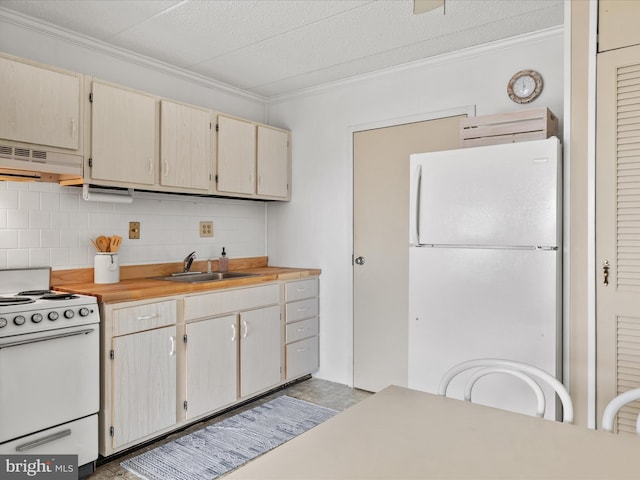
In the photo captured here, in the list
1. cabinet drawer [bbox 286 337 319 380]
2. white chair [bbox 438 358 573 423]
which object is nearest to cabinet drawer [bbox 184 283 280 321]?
cabinet drawer [bbox 286 337 319 380]

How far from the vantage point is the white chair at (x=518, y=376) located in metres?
1.40

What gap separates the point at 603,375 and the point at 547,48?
1.99 metres

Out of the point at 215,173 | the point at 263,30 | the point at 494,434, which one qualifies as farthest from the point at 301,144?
the point at 494,434

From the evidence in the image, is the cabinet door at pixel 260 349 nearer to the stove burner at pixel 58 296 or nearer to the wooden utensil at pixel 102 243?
the wooden utensil at pixel 102 243

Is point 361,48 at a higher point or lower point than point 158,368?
higher

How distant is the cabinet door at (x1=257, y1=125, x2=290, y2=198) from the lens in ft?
12.4

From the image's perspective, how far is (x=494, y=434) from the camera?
3.71 ft

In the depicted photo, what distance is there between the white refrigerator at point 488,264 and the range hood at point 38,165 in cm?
192

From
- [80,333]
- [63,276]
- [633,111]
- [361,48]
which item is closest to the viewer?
[633,111]

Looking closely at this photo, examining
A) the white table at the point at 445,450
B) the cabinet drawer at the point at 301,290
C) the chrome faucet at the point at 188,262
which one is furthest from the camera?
the cabinet drawer at the point at 301,290

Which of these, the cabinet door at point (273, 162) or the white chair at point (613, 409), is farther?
the cabinet door at point (273, 162)

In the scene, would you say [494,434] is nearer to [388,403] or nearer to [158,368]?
[388,403]

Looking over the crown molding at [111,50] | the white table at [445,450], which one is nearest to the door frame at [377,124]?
the crown molding at [111,50]

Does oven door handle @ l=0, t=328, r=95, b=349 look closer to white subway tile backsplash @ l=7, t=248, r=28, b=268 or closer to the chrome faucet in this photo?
white subway tile backsplash @ l=7, t=248, r=28, b=268
